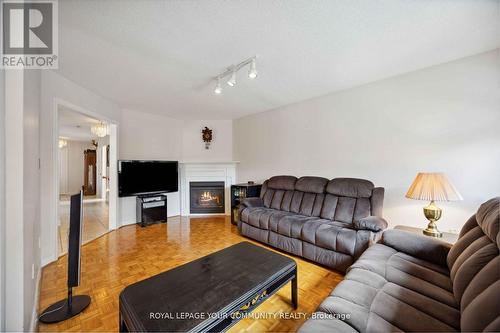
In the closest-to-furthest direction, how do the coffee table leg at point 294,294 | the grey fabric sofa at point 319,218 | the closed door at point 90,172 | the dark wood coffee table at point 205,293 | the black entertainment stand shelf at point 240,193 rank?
the dark wood coffee table at point 205,293 < the coffee table leg at point 294,294 < the grey fabric sofa at point 319,218 < the black entertainment stand shelf at point 240,193 < the closed door at point 90,172

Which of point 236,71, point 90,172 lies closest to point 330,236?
point 236,71

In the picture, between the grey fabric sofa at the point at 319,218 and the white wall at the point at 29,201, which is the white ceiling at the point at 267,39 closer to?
the white wall at the point at 29,201

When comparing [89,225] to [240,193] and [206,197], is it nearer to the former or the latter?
[206,197]

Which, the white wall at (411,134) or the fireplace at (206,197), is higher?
the white wall at (411,134)

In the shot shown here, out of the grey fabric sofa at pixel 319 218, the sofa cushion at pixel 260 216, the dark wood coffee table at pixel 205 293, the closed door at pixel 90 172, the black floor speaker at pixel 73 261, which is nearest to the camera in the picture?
the dark wood coffee table at pixel 205 293

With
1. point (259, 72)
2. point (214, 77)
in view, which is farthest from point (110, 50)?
point (259, 72)

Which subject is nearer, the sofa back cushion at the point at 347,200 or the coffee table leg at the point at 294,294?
the coffee table leg at the point at 294,294

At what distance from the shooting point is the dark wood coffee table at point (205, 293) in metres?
1.04

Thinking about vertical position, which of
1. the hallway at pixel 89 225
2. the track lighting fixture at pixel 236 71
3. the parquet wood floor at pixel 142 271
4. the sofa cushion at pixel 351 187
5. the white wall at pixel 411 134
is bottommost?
the parquet wood floor at pixel 142 271

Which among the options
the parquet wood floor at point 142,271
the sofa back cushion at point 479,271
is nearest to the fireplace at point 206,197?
the parquet wood floor at point 142,271

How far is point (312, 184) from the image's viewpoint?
3.18 metres

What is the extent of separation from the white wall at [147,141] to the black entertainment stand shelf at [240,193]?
162 centimetres

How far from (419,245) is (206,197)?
4142 mm

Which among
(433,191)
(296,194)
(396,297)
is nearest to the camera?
(396,297)
